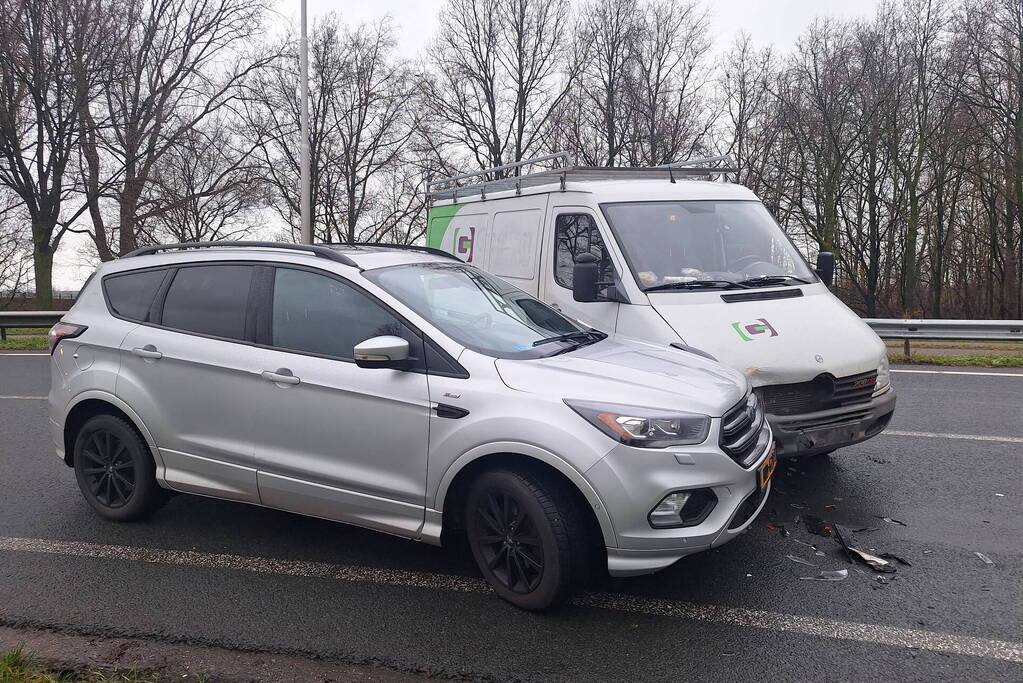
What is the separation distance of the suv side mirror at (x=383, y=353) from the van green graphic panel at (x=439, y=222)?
5.08 meters

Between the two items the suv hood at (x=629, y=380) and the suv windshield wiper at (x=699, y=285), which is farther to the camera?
the suv windshield wiper at (x=699, y=285)

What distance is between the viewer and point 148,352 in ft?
15.9

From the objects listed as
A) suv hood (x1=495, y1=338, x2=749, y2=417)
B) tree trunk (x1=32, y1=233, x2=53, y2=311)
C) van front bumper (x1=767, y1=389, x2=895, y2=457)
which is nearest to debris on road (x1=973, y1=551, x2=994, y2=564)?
van front bumper (x1=767, y1=389, x2=895, y2=457)

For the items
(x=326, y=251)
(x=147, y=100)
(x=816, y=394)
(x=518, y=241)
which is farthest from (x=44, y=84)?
(x=816, y=394)

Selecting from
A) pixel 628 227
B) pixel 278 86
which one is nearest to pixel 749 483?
pixel 628 227

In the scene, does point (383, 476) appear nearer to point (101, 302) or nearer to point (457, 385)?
point (457, 385)

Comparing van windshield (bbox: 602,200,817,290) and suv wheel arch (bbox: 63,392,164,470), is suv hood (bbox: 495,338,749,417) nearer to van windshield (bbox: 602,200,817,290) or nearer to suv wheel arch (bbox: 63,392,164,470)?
van windshield (bbox: 602,200,817,290)

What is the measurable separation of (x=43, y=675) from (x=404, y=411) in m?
1.80

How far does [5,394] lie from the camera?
9805 mm

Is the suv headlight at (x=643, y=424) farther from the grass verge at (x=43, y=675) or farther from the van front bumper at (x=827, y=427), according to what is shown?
the grass verge at (x=43, y=675)

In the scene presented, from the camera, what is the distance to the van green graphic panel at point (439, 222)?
29.7 feet

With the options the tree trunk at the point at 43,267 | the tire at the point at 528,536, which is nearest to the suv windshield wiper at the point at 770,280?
the tire at the point at 528,536

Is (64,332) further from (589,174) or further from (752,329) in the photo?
(589,174)

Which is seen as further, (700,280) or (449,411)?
(700,280)
